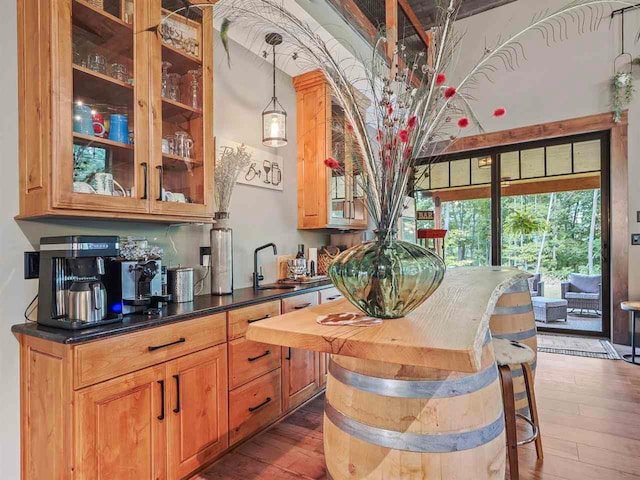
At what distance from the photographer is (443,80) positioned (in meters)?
0.98

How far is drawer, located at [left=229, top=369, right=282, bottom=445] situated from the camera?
6.41ft

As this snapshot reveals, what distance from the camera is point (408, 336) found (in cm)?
83

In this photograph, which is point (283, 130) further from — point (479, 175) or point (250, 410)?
point (479, 175)

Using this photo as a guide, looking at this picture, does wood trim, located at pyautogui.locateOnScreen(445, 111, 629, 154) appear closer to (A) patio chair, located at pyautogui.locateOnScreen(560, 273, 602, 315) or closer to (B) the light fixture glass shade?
(A) patio chair, located at pyautogui.locateOnScreen(560, 273, 602, 315)

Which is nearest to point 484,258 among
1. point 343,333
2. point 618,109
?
Answer: point 618,109

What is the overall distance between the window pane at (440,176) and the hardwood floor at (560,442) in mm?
3004

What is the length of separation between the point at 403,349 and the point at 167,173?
166cm

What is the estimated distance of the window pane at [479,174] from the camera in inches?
192

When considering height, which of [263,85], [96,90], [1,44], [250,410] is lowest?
[250,410]

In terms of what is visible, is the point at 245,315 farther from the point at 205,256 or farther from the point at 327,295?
the point at 327,295

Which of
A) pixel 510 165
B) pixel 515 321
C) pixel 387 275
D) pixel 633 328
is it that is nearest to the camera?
pixel 387 275

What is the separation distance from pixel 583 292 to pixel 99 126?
203 inches

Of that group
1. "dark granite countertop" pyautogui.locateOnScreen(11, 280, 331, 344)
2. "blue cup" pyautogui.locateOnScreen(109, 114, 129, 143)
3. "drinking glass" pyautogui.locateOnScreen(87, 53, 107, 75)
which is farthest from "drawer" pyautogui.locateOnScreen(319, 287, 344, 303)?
"drinking glass" pyautogui.locateOnScreen(87, 53, 107, 75)

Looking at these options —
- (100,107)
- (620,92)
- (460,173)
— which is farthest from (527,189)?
(100,107)
